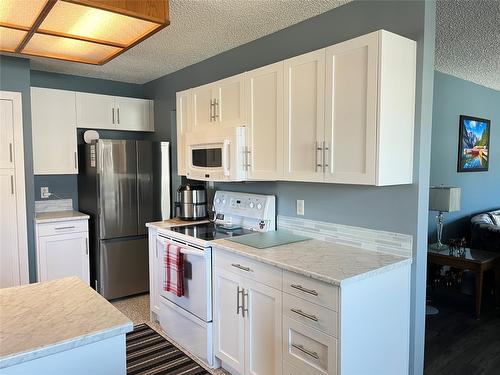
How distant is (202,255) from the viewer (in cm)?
261

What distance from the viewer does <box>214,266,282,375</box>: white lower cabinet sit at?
2.13m

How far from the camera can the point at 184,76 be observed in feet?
12.9

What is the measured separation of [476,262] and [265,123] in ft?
8.01

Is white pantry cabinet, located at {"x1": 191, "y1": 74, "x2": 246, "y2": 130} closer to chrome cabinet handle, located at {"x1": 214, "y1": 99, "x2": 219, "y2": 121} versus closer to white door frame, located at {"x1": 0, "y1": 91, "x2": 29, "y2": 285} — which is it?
chrome cabinet handle, located at {"x1": 214, "y1": 99, "x2": 219, "y2": 121}

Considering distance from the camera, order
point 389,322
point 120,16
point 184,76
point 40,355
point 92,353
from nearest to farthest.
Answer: point 40,355 → point 92,353 → point 120,16 → point 389,322 → point 184,76

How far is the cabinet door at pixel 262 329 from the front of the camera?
2.10 metres

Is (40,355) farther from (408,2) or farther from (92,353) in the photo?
(408,2)

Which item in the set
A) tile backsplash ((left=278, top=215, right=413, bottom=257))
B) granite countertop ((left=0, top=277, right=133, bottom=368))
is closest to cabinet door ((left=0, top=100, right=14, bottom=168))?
granite countertop ((left=0, top=277, right=133, bottom=368))

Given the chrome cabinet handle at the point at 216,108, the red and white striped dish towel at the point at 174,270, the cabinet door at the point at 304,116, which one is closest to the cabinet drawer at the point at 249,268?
the red and white striped dish towel at the point at 174,270

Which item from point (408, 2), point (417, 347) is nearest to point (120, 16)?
point (408, 2)

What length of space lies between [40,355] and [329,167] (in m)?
1.66

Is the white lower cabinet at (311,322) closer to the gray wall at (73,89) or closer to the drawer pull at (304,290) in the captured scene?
the drawer pull at (304,290)

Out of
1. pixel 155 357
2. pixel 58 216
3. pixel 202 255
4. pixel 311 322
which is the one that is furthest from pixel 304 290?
pixel 58 216

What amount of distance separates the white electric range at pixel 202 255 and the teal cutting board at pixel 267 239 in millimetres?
119
